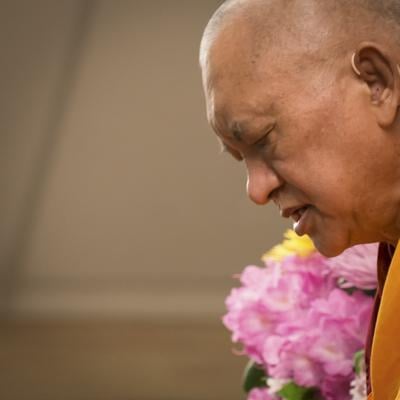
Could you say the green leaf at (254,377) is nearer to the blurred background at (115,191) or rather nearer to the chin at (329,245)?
the chin at (329,245)

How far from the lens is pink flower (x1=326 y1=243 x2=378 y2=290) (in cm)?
111

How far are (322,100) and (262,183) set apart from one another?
0.27 ft

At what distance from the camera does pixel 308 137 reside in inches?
30.9

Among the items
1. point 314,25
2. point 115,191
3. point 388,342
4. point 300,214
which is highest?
point 115,191

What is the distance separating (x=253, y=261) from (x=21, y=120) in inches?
45.8

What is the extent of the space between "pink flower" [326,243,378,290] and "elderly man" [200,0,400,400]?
295 mm

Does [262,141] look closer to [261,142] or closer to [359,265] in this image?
[261,142]

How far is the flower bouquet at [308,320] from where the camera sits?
1123 mm

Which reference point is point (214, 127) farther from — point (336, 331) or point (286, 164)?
point (336, 331)

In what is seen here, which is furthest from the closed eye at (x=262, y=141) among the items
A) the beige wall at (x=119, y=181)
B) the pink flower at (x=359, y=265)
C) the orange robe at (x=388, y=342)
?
the beige wall at (x=119, y=181)

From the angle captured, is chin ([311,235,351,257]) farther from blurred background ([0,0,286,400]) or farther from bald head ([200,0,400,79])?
blurred background ([0,0,286,400])

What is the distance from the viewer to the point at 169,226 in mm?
4676

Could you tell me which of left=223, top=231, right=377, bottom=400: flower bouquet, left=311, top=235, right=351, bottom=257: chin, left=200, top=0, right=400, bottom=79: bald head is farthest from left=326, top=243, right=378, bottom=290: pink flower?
left=200, top=0, right=400, bottom=79: bald head

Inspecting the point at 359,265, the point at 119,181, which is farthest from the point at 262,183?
the point at 119,181
